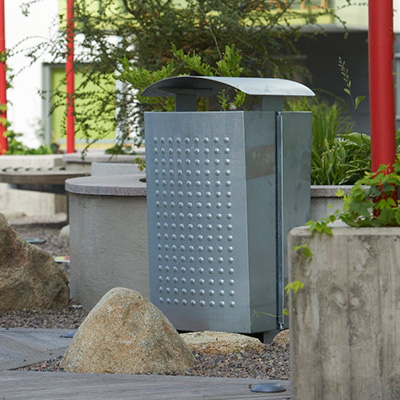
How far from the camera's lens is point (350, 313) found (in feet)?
12.7

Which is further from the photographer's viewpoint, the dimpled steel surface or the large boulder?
the large boulder

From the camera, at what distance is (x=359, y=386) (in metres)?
3.88

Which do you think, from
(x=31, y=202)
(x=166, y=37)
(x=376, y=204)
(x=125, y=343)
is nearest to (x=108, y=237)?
(x=125, y=343)

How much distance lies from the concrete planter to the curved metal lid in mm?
2022

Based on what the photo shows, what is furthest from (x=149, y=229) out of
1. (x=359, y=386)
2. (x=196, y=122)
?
(x=359, y=386)

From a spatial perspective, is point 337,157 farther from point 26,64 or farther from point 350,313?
point 26,64

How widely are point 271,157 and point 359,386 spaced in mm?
2236

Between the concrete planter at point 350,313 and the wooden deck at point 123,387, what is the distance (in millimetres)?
396

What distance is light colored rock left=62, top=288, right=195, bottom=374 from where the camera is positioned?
4918mm

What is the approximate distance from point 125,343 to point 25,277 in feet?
7.61

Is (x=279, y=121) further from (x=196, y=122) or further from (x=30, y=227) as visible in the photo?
(x=30, y=227)

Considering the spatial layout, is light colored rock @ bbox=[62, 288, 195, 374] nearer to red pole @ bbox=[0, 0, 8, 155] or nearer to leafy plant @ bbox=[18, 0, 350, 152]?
leafy plant @ bbox=[18, 0, 350, 152]

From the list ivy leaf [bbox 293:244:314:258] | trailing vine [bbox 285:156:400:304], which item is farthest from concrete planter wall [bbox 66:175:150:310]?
ivy leaf [bbox 293:244:314:258]

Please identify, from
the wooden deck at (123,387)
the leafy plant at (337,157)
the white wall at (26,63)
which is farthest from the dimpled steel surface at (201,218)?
the white wall at (26,63)
